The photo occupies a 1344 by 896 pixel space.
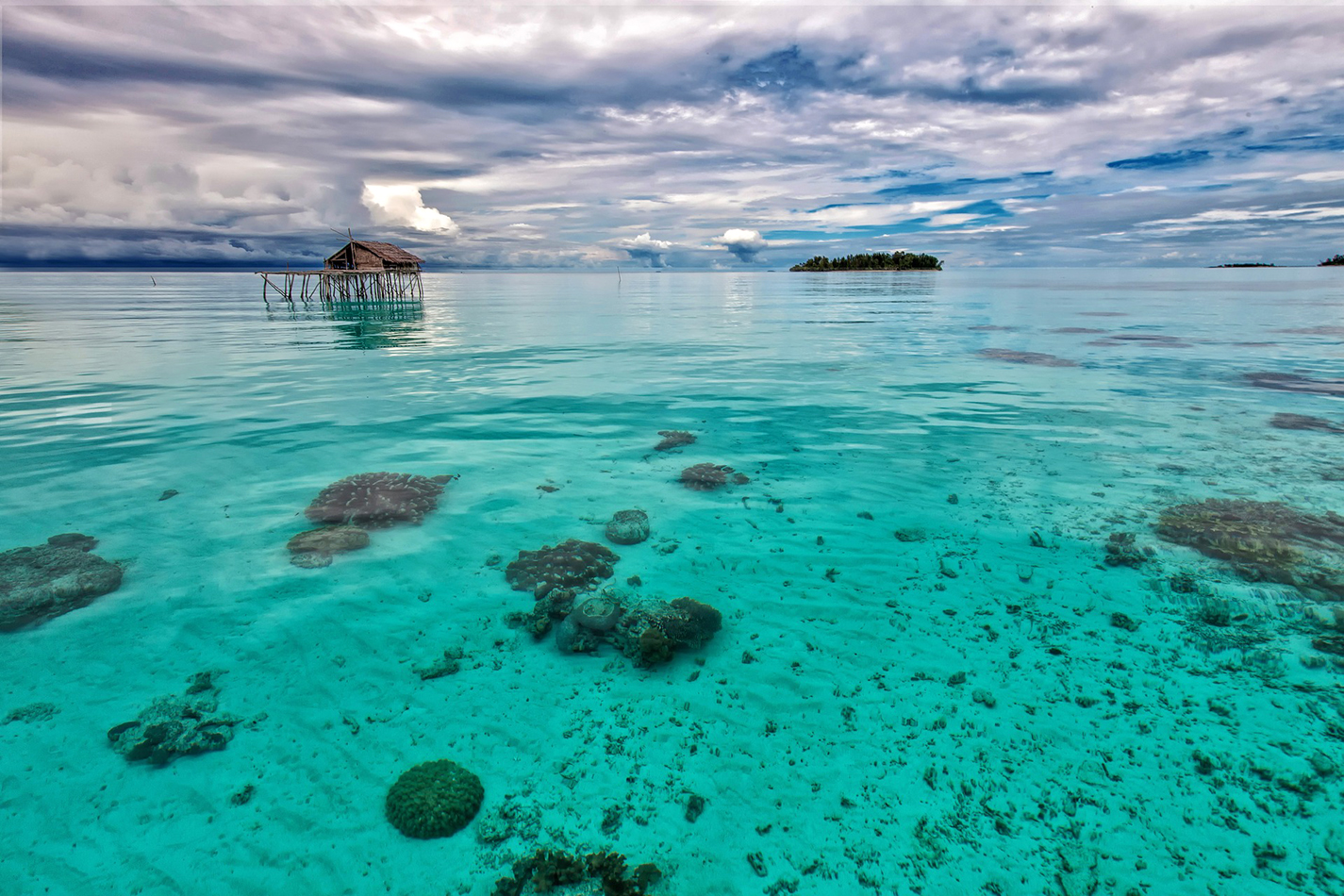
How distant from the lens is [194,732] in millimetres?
5230

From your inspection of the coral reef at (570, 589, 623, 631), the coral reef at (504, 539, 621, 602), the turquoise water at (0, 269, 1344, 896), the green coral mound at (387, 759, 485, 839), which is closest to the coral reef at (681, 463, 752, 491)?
the turquoise water at (0, 269, 1344, 896)

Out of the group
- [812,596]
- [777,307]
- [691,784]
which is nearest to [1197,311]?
[777,307]

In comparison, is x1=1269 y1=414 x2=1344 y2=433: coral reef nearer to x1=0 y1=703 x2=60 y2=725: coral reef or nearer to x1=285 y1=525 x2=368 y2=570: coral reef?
x1=285 y1=525 x2=368 y2=570: coral reef

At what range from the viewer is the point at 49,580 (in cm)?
741

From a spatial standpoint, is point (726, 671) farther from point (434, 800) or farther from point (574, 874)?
point (434, 800)

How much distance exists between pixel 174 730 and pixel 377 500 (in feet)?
16.5

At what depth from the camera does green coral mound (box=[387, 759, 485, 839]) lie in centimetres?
442

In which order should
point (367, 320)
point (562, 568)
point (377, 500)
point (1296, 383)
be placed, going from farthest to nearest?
1. point (367, 320)
2. point (1296, 383)
3. point (377, 500)
4. point (562, 568)

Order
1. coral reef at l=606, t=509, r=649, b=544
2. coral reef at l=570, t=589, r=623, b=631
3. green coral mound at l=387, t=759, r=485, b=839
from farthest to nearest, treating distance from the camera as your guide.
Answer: coral reef at l=606, t=509, r=649, b=544
coral reef at l=570, t=589, r=623, b=631
green coral mound at l=387, t=759, r=485, b=839

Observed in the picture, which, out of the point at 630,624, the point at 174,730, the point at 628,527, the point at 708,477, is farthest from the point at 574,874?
the point at 708,477

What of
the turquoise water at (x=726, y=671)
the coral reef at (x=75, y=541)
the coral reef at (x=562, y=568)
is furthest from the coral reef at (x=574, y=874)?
the coral reef at (x=75, y=541)

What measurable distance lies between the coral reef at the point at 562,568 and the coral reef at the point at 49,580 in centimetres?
492

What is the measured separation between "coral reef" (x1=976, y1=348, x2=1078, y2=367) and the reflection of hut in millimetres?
55334

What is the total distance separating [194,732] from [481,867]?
3021mm
